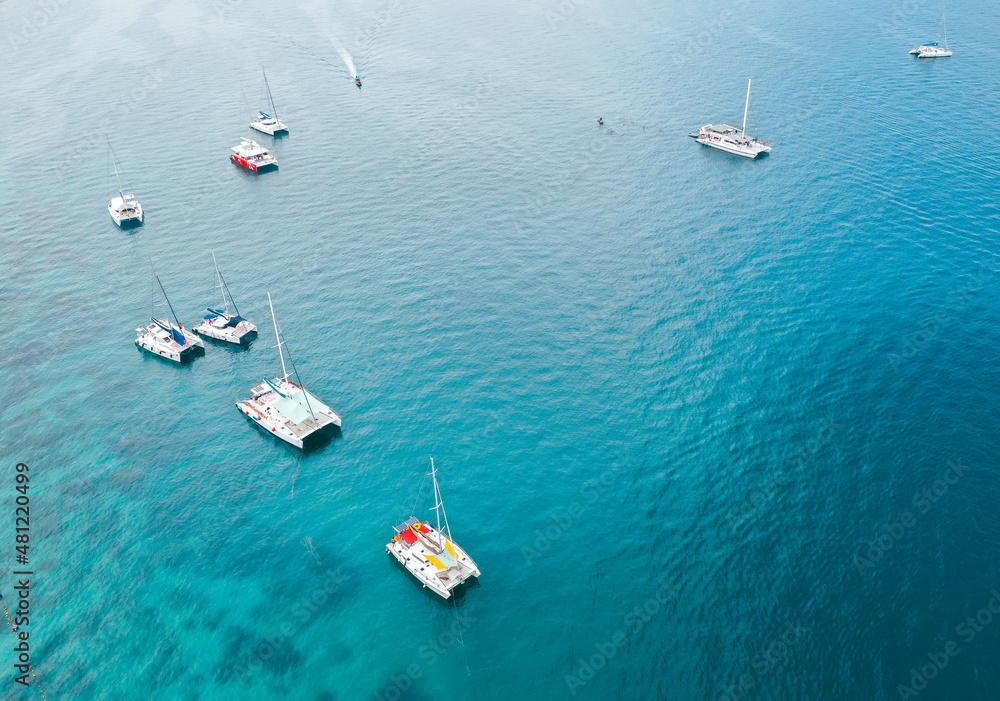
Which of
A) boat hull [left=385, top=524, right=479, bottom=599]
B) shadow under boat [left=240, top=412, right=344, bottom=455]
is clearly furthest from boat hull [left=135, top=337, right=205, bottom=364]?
boat hull [left=385, top=524, right=479, bottom=599]

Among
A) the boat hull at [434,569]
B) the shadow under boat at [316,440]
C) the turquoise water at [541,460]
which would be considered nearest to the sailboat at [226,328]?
the turquoise water at [541,460]

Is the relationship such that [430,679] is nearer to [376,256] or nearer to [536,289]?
[536,289]

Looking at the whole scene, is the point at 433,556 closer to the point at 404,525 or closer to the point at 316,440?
the point at 404,525

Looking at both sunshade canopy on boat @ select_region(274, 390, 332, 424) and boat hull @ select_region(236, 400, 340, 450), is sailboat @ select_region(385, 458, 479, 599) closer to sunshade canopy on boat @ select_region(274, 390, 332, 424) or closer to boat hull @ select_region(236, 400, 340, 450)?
boat hull @ select_region(236, 400, 340, 450)

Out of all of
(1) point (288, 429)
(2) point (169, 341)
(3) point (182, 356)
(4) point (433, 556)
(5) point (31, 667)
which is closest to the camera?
(5) point (31, 667)

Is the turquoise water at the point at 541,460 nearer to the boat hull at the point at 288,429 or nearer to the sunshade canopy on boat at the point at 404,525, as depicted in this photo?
the boat hull at the point at 288,429

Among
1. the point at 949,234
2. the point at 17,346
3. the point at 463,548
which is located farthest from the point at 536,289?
the point at 17,346

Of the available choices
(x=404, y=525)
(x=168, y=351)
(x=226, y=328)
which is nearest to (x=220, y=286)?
(x=226, y=328)
